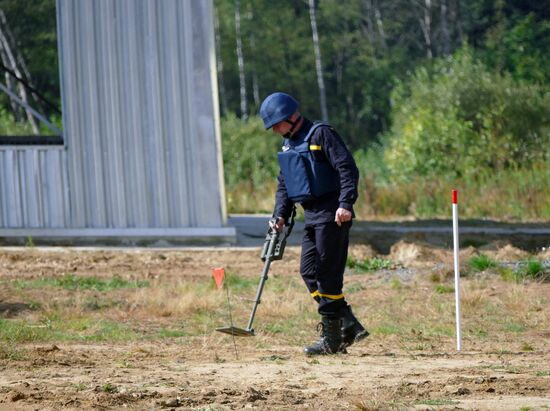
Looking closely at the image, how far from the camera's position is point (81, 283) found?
1550 cm

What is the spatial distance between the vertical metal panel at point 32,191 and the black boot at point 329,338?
972 cm

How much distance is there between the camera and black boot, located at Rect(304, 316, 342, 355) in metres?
10.3

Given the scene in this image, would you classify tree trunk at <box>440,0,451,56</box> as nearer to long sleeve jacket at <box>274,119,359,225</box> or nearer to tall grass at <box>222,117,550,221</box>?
tall grass at <box>222,117,550,221</box>

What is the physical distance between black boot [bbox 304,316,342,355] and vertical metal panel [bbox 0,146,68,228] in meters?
9.72

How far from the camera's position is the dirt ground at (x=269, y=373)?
7.83 m

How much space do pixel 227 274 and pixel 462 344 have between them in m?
5.32

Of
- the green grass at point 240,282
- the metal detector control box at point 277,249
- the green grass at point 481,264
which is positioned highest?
the metal detector control box at point 277,249

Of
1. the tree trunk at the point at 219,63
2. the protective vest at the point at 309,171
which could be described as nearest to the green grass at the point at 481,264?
the protective vest at the point at 309,171

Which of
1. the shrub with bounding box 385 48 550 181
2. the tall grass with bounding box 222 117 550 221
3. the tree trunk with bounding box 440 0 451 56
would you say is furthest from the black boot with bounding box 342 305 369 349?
the tree trunk with bounding box 440 0 451 56

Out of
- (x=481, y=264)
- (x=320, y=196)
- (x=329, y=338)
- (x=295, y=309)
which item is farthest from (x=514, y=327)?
(x=481, y=264)

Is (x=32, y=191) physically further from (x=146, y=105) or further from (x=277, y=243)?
(x=277, y=243)

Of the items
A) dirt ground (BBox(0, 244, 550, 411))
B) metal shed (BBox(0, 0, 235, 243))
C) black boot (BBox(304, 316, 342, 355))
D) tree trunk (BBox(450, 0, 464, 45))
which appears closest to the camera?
dirt ground (BBox(0, 244, 550, 411))

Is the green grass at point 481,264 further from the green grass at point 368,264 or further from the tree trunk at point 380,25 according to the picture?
the tree trunk at point 380,25

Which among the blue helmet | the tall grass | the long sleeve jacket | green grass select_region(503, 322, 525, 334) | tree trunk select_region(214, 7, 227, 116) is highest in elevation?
tree trunk select_region(214, 7, 227, 116)
